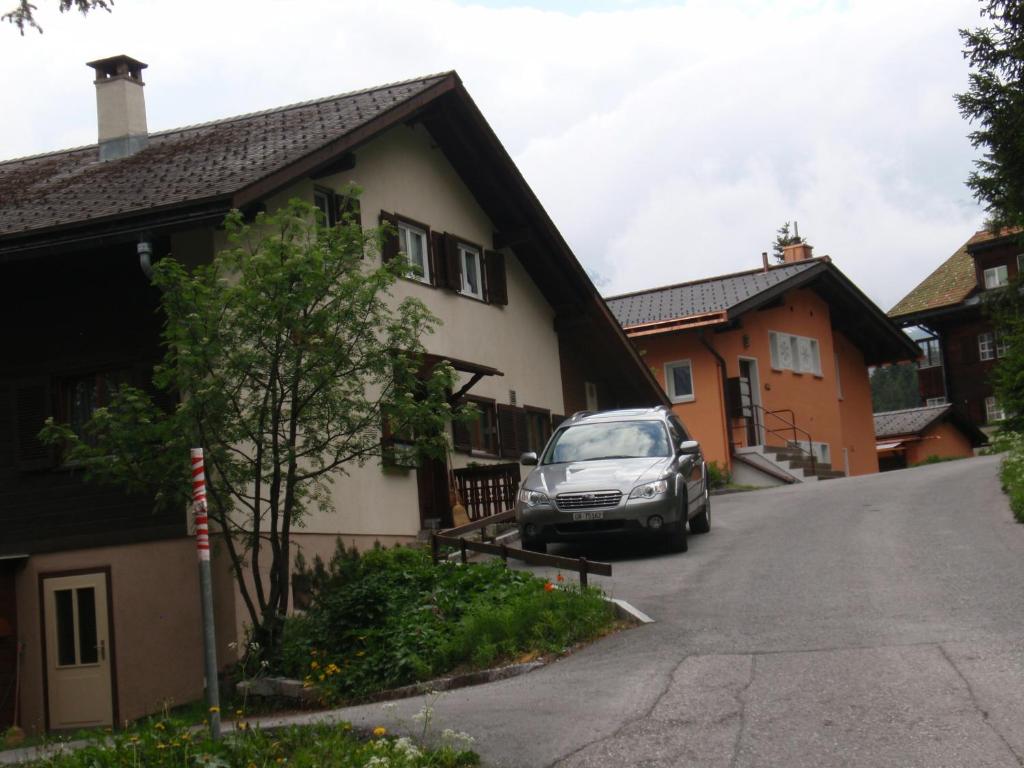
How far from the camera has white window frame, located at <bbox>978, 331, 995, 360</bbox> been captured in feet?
200

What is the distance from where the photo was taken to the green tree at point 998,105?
28.0 m

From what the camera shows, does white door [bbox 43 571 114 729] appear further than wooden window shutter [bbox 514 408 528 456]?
No

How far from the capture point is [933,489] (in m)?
25.5

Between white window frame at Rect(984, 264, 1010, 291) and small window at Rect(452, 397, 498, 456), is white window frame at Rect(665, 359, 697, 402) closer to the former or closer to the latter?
small window at Rect(452, 397, 498, 456)

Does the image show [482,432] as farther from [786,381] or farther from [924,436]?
[924,436]

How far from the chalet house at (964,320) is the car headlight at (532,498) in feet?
Answer: 143

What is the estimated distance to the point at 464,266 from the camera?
81.2ft

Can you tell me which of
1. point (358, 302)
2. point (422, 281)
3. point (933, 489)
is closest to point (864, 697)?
point (358, 302)

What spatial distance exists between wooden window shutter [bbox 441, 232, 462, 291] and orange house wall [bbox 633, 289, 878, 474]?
13832 mm

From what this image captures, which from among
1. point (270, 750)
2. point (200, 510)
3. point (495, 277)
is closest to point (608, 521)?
point (495, 277)

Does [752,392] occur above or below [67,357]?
above

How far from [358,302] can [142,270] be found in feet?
12.4

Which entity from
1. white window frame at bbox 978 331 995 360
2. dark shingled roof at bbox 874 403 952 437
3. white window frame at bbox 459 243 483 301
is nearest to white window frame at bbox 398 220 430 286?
white window frame at bbox 459 243 483 301

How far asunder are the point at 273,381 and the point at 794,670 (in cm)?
619
